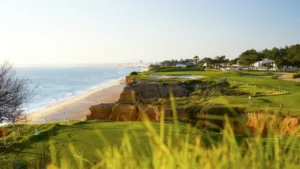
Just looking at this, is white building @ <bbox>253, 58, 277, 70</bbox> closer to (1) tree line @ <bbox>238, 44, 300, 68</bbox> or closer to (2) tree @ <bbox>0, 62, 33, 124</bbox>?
(1) tree line @ <bbox>238, 44, 300, 68</bbox>

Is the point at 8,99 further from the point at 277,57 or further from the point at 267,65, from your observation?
the point at 277,57

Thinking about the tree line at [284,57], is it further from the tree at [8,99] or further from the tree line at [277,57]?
the tree at [8,99]

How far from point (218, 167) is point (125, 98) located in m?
38.1

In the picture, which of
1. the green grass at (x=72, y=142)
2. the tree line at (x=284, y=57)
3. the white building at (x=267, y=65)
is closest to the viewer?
the green grass at (x=72, y=142)

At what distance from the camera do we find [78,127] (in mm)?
18453

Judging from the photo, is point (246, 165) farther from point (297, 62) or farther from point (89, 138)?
point (297, 62)

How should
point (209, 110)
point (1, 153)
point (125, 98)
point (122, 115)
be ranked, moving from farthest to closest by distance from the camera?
1. point (125, 98)
2. point (122, 115)
3. point (209, 110)
4. point (1, 153)

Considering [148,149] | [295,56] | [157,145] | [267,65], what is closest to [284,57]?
[267,65]

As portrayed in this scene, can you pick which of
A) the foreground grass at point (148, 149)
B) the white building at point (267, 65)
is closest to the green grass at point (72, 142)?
the foreground grass at point (148, 149)

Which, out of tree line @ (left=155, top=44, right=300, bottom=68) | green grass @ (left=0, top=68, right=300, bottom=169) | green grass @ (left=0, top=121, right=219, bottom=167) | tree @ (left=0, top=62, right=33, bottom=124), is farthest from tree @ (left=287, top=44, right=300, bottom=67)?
tree @ (left=0, top=62, right=33, bottom=124)

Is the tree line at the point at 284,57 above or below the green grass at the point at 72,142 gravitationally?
above

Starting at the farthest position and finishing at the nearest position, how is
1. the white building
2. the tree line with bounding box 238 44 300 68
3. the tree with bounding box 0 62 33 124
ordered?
the white building → the tree line with bounding box 238 44 300 68 → the tree with bounding box 0 62 33 124

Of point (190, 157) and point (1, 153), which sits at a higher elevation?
point (190, 157)

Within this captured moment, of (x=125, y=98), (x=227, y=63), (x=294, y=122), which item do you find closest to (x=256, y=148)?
(x=294, y=122)
